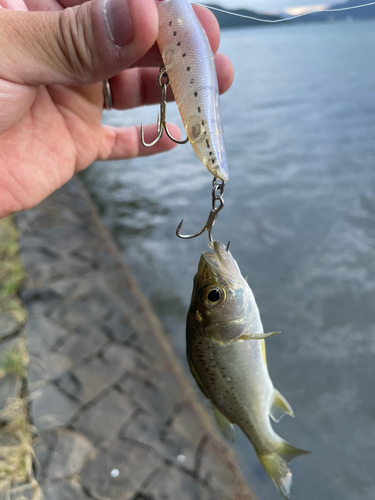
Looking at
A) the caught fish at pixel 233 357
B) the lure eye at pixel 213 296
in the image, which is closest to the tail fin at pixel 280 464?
the caught fish at pixel 233 357

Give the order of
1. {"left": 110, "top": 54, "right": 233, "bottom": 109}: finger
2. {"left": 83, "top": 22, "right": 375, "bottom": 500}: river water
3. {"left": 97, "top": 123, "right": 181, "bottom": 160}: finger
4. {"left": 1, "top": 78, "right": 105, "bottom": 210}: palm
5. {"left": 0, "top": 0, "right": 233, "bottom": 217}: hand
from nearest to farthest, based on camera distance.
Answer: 1. {"left": 0, "top": 0, "right": 233, "bottom": 217}: hand
2. {"left": 1, "top": 78, "right": 105, "bottom": 210}: palm
3. {"left": 110, "top": 54, "right": 233, "bottom": 109}: finger
4. {"left": 97, "top": 123, "right": 181, "bottom": 160}: finger
5. {"left": 83, "top": 22, "right": 375, "bottom": 500}: river water

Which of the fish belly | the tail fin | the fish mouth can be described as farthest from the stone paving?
the fish mouth

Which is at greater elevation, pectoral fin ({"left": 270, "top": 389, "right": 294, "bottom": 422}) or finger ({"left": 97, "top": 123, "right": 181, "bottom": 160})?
finger ({"left": 97, "top": 123, "right": 181, "bottom": 160})

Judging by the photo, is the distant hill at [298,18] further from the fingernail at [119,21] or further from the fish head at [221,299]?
the fish head at [221,299]

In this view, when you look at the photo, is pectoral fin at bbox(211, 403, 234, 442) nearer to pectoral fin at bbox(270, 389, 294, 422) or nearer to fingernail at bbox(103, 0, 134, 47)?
pectoral fin at bbox(270, 389, 294, 422)

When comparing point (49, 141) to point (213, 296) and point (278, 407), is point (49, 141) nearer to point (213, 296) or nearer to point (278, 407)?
point (213, 296)

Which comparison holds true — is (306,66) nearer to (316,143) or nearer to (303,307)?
(316,143)

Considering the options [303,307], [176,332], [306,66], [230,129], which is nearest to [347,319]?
[303,307]
